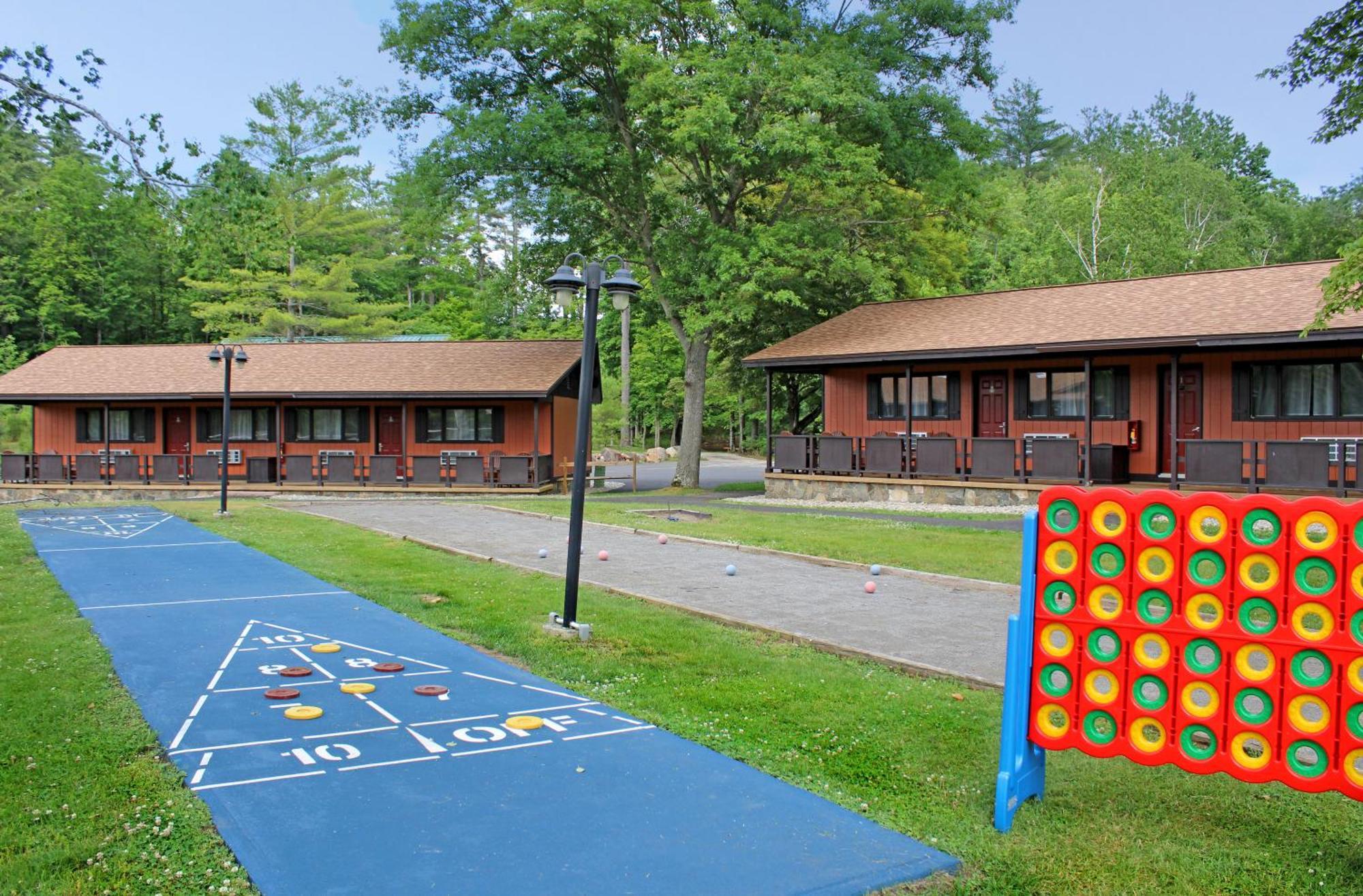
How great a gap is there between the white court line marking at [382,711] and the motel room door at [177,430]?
27.8 meters

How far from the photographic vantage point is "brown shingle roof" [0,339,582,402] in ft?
93.7

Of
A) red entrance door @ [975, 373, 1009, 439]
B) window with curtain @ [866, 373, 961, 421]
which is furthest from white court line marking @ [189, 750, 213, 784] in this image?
window with curtain @ [866, 373, 961, 421]

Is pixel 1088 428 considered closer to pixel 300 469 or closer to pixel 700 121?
pixel 700 121

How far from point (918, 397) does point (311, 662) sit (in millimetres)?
19198

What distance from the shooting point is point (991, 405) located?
76.0 ft

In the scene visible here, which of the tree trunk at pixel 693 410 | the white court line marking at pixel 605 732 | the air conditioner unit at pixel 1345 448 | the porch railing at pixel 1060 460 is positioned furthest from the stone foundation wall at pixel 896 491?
the white court line marking at pixel 605 732

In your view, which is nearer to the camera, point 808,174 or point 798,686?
point 798,686

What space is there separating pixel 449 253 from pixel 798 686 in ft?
178

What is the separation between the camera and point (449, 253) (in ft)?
189

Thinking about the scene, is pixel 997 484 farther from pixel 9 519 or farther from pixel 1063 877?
pixel 9 519

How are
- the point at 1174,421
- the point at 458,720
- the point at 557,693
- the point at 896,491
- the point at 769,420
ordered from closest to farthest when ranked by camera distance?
the point at 458,720, the point at 557,693, the point at 1174,421, the point at 896,491, the point at 769,420

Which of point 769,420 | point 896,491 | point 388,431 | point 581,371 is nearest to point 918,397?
point 896,491

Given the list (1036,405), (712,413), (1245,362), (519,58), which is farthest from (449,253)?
(1245,362)

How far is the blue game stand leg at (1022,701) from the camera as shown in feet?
15.1
